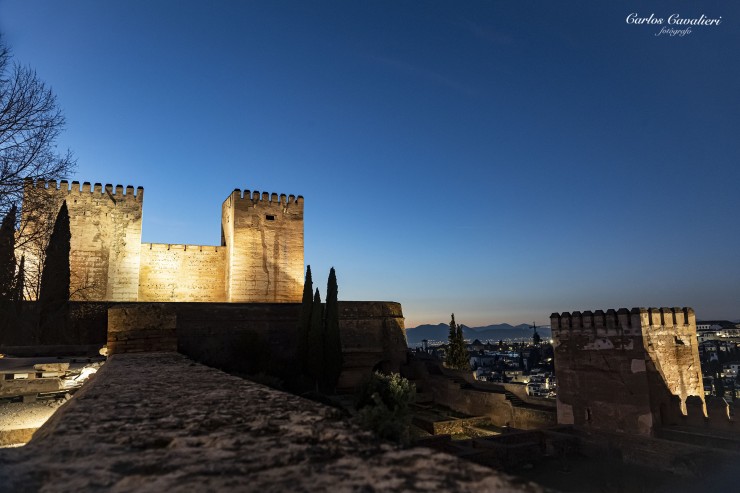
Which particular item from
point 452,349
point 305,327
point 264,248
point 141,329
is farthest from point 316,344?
point 141,329

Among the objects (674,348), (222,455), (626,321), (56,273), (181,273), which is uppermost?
(181,273)

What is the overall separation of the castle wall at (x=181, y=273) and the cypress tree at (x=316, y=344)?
768 cm

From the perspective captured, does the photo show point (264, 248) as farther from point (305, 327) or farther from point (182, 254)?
point (305, 327)

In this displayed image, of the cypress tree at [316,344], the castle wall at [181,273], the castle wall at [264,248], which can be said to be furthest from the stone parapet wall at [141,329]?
the castle wall at [181,273]

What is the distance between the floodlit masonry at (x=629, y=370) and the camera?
16047 millimetres

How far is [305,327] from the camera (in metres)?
23.2

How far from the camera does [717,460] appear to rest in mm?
13148

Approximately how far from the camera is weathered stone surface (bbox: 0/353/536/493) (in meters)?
1.33

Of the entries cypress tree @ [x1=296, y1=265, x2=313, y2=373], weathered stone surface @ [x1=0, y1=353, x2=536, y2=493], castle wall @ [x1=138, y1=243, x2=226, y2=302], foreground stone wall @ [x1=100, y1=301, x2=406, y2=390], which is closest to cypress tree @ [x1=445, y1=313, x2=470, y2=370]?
foreground stone wall @ [x1=100, y1=301, x2=406, y2=390]

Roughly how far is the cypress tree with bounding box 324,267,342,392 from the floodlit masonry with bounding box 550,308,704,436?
10103mm

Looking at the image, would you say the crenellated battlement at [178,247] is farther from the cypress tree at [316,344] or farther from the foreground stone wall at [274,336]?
the cypress tree at [316,344]

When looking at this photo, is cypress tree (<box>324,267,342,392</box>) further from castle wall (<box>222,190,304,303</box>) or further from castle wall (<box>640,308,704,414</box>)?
castle wall (<box>640,308,704,414</box>)

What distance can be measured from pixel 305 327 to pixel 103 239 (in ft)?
39.1

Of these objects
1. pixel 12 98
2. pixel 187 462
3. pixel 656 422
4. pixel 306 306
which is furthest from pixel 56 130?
pixel 656 422
